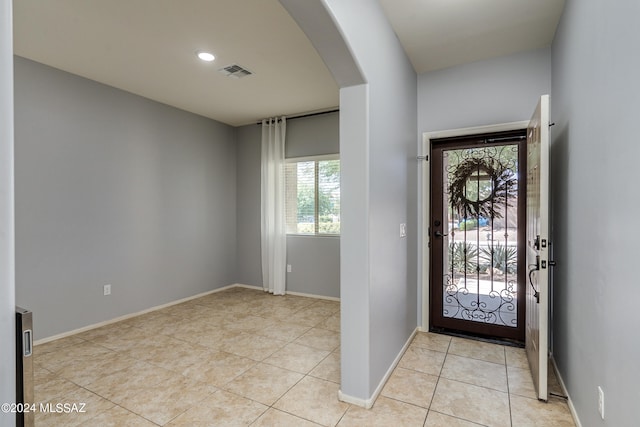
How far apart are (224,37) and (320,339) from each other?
2.88 meters

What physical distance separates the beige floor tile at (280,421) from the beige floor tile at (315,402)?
1.4 inches

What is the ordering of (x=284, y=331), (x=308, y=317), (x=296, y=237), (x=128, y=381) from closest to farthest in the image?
1. (x=128, y=381)
2. (x=284, y=331)
3. (x=308, y=317)
4. (x=296, y=237)

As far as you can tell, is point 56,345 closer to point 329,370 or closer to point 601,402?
point 329,370

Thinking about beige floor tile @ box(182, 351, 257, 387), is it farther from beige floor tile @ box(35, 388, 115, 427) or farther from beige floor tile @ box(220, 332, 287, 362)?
beige floor tile @ box(35, 388, 115, 427)

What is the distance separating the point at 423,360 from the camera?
2744 millimetres

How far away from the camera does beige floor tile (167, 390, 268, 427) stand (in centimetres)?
196

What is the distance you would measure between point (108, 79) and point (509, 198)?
4.31m

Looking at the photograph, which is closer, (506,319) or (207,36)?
(207,36)

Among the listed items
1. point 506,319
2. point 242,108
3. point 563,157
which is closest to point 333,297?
point 506,319

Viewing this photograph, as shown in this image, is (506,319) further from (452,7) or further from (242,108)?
(242,108)

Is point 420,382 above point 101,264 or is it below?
below

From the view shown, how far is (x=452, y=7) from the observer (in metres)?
2.36

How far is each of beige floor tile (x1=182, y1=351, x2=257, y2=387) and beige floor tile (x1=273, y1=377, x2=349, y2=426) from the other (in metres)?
0.53

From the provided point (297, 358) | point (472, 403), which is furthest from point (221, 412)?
point (472, 403)
